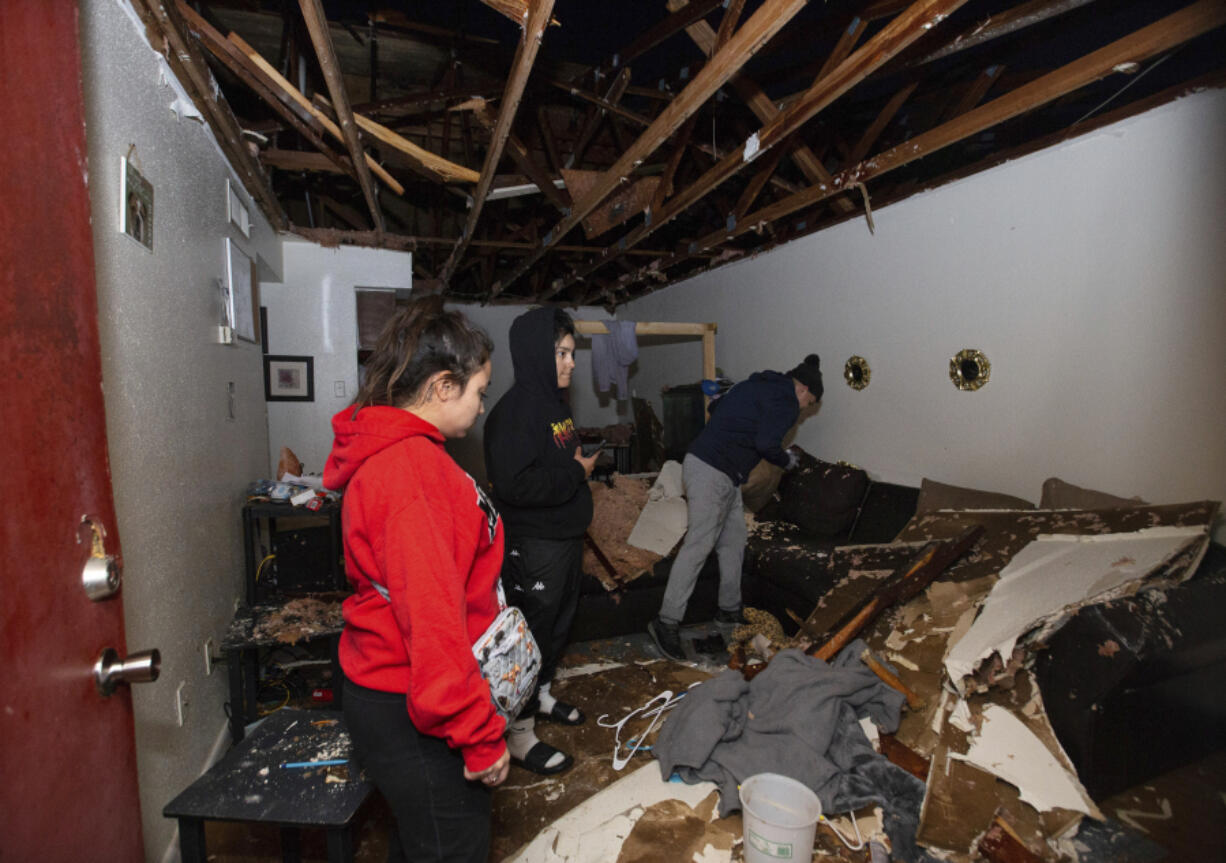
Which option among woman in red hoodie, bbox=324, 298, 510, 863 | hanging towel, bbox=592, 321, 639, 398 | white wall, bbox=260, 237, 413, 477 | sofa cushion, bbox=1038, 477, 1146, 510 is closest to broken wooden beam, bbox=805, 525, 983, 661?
sofa cushion, bbox=1038, 477, 1146, 510

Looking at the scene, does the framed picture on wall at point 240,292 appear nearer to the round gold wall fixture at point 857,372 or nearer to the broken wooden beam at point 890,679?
the broken wooden beam at point 890,679

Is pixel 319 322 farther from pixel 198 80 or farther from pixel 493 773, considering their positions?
pixel 493 773

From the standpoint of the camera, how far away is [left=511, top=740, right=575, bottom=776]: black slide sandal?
7.07 feet

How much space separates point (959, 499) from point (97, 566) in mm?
3603

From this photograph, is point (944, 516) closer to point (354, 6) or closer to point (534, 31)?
point (534, 31)

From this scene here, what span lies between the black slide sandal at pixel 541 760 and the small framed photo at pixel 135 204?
2172 millimetres

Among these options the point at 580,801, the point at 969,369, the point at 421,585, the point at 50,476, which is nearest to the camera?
the point at 50,476

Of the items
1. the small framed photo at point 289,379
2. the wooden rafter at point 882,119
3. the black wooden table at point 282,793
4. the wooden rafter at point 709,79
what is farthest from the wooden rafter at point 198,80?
the wooden rafter at point 882,119

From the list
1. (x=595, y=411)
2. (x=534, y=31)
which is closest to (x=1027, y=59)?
(x=534, y=31)

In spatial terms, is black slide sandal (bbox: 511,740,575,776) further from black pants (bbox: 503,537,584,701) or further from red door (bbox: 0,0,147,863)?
red door (bbox: 0,0,147,863)

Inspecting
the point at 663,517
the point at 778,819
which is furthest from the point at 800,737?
the point at 663,517

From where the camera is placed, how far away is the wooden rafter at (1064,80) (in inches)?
79.0

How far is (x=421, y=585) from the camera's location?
0.96m

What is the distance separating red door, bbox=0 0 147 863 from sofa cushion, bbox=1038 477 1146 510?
3350mm
